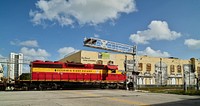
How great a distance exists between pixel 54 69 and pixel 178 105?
2194 centimetres

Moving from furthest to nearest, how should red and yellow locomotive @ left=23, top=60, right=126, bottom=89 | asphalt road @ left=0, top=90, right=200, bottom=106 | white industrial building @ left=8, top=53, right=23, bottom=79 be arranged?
white industrial building @ left=8, top=53, right=23, bottom=79 < red and yellow locomotive @ left=23, top=60, right=126, bottom=89 < asphalt road @ left=0, top=90, right=200, bottom=106

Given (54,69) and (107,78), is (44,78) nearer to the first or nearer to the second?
(54,69)

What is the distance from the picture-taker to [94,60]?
163ft

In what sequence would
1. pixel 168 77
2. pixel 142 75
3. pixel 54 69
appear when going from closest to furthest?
1. pixel 54 69
2. pixel 142 75
3. pixel 168 77

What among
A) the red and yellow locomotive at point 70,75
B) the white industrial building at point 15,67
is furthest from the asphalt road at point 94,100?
Result: the white industrial building at point 15,67

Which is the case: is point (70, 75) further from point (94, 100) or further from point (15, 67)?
point (94, 100)

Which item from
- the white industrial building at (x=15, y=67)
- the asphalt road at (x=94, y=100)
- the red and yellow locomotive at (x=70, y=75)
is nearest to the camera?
the asphalt road at (x=94, y=100)

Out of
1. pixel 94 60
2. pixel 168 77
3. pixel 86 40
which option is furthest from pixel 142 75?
pixel 86 40

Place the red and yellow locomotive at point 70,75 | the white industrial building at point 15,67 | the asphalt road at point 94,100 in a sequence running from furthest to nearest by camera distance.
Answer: the white industrial building at point 15,67, the red and yellow locomotive at point 70,75, the asphalt road at point 94,100

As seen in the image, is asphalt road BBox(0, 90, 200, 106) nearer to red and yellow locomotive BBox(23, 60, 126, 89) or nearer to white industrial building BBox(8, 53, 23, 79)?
red and yellow locomotive BBox(23, 60, 126, 89)

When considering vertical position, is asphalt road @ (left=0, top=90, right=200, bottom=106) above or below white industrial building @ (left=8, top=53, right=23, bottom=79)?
below

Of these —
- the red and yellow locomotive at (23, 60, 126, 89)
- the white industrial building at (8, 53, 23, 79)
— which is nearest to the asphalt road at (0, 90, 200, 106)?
the red and yellow locomotive at (23, 60, 126, 89)

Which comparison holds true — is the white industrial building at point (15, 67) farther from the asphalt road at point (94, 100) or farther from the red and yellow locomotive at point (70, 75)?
the asphalt road at point (94, 100)

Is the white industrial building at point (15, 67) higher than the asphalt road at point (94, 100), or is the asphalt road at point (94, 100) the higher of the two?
the white industrial building at point (15, 67)
